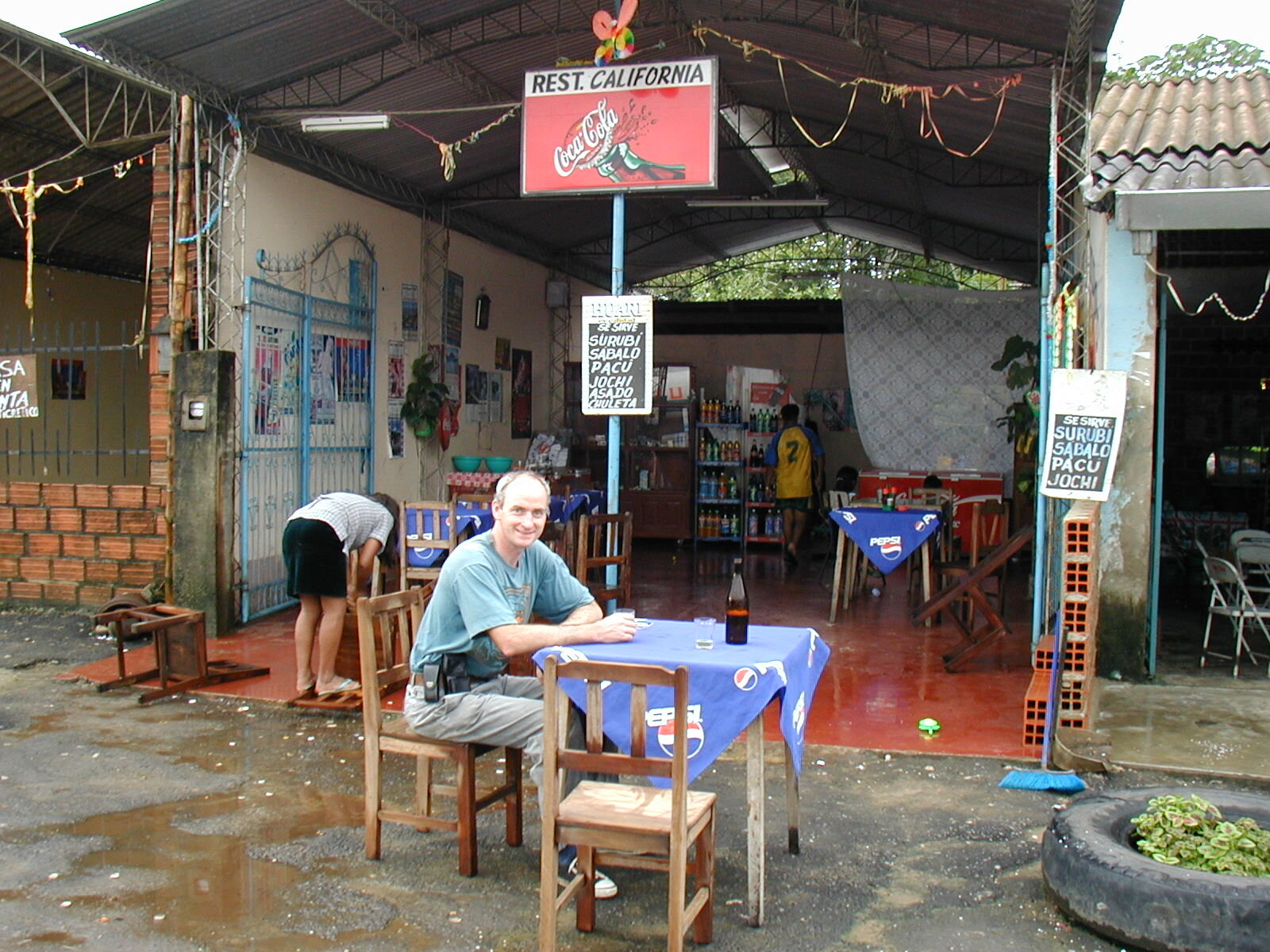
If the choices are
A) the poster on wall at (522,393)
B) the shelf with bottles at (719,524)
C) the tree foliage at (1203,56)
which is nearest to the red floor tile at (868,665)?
the shelf with bottles at (719,524)

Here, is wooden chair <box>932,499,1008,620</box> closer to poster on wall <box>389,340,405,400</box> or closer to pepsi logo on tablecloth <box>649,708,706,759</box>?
pepsi logo on tablecloth <box>649,708,706,759</box>

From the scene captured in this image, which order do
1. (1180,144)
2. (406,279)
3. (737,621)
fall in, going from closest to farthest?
(737,621)
(1180,144)
(406,279)

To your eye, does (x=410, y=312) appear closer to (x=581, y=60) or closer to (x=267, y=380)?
(x=267, y=380)

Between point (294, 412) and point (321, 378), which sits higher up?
point (321, 378)

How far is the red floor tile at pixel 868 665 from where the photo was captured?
5.75m

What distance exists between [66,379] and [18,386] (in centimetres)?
358

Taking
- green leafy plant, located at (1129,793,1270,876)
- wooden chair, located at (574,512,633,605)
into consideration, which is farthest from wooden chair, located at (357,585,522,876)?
wooden chair, located at (574,512,633,605)

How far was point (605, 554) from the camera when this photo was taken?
8.30 meters

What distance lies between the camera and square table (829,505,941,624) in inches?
335

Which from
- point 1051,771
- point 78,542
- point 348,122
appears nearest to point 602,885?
point 1051,771

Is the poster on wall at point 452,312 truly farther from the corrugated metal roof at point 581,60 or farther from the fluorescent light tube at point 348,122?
the fluorescent light tube at point 348,122

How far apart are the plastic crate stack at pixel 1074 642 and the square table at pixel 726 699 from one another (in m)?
1.93

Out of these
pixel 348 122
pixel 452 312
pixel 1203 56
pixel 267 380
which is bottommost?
pixel 267 380

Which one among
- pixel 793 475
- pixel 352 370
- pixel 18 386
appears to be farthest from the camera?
pixel 793 475
